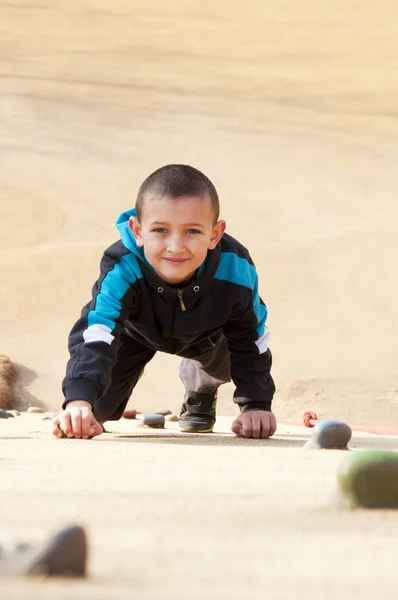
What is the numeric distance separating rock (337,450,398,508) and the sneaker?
1.48 m

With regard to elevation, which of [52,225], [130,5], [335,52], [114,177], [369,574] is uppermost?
[130,5]

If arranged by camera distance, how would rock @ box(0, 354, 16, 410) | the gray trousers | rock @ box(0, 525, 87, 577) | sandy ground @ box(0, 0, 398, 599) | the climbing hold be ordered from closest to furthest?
rock @ box(0, 525, 87, 577) → sandy ground @ box(0, 0, 398, 599) → the gray trousers → the climbing hold → rock @ box(0, 354, 16, 410)

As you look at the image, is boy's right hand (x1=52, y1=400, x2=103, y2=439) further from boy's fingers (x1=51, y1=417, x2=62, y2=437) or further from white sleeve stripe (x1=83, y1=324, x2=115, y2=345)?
white sleeve stripe (x1=83, y1=324, x2=115, y2=345)

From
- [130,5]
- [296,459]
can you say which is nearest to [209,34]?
[130,5]

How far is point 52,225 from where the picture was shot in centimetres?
556

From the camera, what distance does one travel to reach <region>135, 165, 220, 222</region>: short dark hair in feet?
6.07

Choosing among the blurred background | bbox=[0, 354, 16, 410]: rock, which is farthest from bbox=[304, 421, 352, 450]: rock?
bbox=[0, 354, 16, 410]: rock

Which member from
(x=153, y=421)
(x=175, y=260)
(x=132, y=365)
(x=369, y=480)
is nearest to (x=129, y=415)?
(x=153, y=421)

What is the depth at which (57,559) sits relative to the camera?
572 millimetres

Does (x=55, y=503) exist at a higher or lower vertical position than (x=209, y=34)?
lower

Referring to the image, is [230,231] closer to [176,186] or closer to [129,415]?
[129,415]

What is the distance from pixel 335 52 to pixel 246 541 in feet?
23.8

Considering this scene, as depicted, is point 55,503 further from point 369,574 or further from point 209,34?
point 209,34

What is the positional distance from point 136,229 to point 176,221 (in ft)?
0.42
